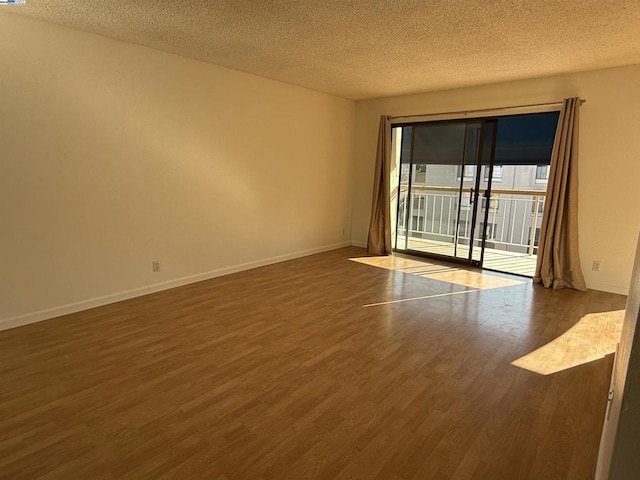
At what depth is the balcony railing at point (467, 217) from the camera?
5.30 m

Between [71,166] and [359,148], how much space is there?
4072mm

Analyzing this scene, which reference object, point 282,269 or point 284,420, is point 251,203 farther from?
point 284,420

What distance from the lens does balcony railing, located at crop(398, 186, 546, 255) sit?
209 inches

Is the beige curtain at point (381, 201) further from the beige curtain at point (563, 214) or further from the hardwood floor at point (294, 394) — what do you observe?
the hardwood floor at point (294, 394)

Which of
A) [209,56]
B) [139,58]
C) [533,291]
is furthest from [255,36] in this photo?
[533,291]

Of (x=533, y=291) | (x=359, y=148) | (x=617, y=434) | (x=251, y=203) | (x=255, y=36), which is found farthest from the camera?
(x=359, y=148)

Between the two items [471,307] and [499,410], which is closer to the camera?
[499,410]

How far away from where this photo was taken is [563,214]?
4082mm

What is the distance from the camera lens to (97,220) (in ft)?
10.8

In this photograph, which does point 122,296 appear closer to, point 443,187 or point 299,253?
point 299,253

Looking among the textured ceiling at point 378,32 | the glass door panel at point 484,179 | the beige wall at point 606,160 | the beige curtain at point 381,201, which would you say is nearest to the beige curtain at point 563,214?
the beige wall at point 606,160

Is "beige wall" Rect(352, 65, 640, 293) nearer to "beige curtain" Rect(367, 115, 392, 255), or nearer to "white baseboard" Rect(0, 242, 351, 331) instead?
"beige curtain" Rect(367, 115, 392, 255)

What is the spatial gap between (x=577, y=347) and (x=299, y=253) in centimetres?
354

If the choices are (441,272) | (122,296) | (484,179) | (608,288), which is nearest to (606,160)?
(484,179)
